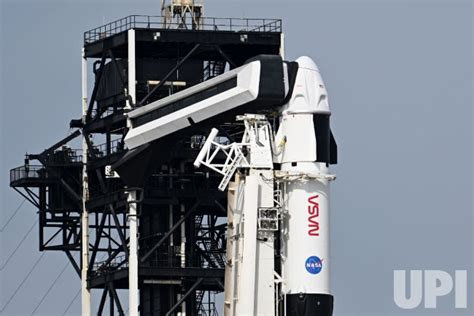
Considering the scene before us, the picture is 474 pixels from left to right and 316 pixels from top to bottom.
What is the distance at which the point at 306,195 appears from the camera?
137m

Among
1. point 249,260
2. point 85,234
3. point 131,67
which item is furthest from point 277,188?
point 85,234

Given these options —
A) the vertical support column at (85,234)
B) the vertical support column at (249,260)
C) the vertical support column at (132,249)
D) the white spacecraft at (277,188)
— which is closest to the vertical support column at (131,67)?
the vertical support column at (132,249)

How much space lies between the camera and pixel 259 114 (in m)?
138

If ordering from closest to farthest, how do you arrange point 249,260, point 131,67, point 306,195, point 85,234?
1. point 249,260
2. point 306,195
3. point 131,67
4. point 85,234

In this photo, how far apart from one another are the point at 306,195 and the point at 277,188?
1.23 m

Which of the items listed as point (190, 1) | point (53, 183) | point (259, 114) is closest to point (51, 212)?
point (53, 183)

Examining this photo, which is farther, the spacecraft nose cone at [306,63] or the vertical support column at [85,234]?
the vertical support column at [85,234]

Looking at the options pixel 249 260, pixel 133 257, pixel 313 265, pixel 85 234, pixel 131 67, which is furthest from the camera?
pixel 85 234

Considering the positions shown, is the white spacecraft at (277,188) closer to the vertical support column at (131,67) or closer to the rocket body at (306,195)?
the rocket body at (306,195)

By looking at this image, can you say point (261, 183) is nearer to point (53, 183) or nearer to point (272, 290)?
point (272, 290)

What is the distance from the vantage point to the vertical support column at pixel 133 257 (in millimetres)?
164875

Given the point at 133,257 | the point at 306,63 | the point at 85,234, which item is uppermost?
the point at 306,63

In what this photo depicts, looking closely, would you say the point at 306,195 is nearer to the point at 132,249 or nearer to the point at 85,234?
the point at 132,249

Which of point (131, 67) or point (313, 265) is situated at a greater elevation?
point (131, 67)
